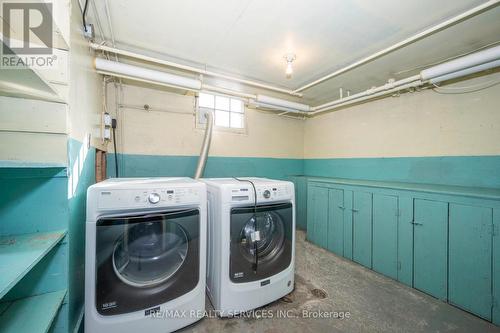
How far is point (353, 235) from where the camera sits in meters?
2.57

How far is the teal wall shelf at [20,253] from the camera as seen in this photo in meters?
0.73

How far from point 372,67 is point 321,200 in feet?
6.03

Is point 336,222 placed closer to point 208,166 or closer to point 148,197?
point 208,166

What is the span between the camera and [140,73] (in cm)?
212

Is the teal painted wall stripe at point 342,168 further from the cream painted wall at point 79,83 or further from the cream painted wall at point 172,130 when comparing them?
the cream painted wall at point 79,83

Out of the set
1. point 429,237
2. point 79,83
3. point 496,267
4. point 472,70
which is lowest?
point 496,267

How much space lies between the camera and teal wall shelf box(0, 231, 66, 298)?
0.73 metres

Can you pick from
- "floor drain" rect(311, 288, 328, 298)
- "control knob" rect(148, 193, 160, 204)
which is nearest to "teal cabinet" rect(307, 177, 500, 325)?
"floor drain" rect(311, 288, 328, 298)

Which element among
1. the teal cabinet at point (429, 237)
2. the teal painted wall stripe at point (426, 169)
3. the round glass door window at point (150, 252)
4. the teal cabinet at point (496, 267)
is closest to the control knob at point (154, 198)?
the round glass door window at point (150, 252)

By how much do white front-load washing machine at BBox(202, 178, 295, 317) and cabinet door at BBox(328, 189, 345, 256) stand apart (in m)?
1.17

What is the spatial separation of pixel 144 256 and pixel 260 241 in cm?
93

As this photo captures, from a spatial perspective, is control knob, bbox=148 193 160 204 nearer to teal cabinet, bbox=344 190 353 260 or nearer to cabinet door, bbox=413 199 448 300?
teal cabinet, bbox=344 190 353 260

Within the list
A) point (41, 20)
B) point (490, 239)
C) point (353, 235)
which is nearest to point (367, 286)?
point (353, 235)

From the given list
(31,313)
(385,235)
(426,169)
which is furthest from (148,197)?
(426,169)
